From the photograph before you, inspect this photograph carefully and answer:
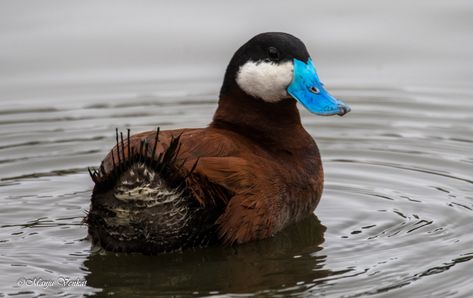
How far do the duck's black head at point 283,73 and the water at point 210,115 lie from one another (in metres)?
0.77

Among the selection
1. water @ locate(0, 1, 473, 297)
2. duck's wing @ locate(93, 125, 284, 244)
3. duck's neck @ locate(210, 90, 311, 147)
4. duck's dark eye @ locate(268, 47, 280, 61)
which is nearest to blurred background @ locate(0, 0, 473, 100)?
water @ locate(0, 1, 473, 297)

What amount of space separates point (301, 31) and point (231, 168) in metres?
4.58

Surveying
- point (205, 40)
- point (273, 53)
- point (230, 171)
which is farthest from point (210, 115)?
point (230, 171)

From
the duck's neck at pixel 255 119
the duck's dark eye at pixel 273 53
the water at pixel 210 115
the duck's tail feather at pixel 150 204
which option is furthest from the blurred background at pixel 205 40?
the duck's tail feather at pixel 150 204

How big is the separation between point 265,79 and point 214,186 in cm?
104

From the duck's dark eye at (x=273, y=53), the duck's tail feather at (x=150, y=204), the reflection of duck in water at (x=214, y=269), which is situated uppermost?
the duck's dark eye at (x=273, y=53)

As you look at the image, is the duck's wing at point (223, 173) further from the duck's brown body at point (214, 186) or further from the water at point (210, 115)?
the water at point (210, 115)

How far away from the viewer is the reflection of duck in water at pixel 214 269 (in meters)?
5.75

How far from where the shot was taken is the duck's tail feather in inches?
221

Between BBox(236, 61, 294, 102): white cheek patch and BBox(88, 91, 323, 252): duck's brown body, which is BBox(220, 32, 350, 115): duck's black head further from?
BBox(88, 91, 323, 252): duck's brown body

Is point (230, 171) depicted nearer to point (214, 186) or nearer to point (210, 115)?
point (214, 186)

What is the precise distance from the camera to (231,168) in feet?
19.5

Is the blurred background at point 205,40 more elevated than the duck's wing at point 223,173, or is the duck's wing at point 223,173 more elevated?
the blurred background at point 205,40

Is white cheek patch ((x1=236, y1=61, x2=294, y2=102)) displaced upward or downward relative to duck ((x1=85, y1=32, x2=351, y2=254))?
upward
